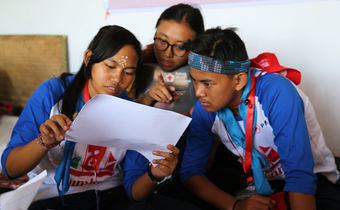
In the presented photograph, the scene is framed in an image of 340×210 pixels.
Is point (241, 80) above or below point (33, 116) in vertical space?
above

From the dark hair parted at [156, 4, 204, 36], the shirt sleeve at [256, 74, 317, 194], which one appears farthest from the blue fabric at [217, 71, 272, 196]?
the dark hair parted at [156, 4, 204, 36]

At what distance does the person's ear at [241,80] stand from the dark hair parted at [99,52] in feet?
1.45

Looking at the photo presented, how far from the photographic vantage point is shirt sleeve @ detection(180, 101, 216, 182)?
1.14 m

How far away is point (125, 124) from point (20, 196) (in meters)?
0.30

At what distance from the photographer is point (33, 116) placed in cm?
89

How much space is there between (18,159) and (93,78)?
0.40 m

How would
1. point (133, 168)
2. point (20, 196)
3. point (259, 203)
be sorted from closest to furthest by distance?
1. point (20, 196)
2. point (259, 203)
3. point (133, 168)

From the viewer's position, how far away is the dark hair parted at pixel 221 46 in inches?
37.2

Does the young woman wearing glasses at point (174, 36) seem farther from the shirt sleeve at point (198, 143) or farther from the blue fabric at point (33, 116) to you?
the blue fabric at point (33, 116)

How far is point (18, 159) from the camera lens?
0.78m

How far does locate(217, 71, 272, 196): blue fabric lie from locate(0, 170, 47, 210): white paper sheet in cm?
78

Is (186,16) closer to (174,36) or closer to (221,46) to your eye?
(174,36)

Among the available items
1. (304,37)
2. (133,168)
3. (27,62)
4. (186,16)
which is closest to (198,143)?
(133,168)

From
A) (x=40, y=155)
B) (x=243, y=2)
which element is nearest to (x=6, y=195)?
(x=40, y=155)
